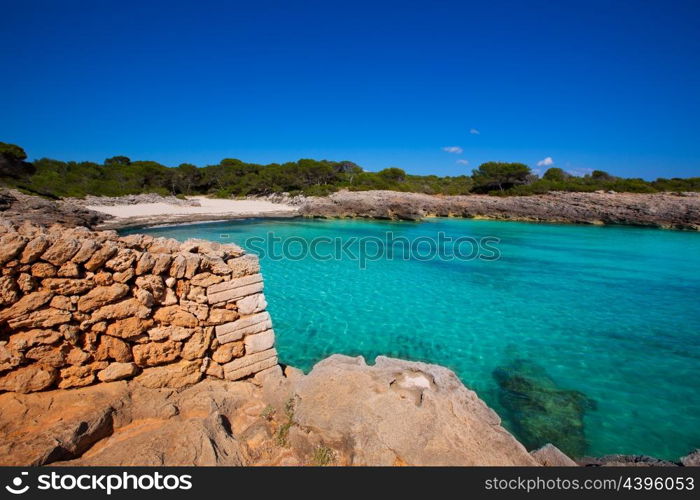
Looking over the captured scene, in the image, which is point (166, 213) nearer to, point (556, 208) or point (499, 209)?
point (499, 209)

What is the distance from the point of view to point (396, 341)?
23.8 feet

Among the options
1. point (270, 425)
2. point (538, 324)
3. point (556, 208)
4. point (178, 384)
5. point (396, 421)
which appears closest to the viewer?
point (396, 421)

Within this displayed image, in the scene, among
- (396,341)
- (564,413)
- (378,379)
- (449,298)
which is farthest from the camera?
(449,298)

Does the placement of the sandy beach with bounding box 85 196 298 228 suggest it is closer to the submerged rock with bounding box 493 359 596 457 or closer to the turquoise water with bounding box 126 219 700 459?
the turquoise water with bounding box 126 219 700 459

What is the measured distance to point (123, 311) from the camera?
3463 millimetres

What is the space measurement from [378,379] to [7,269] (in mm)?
3758

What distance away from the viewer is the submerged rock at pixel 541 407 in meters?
4.48

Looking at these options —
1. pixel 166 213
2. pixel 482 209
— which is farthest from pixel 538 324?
pixel 482 209

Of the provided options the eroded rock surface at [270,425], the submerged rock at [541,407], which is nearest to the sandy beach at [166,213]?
the eroded rock surface at [270,425]

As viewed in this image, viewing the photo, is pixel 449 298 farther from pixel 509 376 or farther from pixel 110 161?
pixel 110 161

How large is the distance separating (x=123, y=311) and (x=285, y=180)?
160 feet

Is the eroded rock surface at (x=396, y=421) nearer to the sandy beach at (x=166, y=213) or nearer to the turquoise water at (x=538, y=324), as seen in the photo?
the turquoise water at (x=538, y=324)

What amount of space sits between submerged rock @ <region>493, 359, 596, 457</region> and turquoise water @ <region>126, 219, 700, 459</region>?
0.42ft
